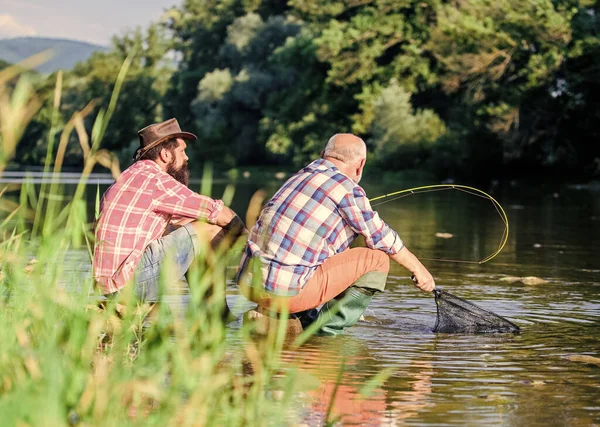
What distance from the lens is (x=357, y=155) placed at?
21.2 ft

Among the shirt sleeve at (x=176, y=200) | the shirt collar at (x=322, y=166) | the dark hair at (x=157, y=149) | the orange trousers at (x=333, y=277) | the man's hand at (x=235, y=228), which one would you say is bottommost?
the orange trousers at (x=333, y=277)

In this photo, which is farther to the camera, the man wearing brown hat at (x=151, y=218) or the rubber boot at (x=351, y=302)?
the rubber boot at (x=351, y=302)

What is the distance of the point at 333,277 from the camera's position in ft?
21.7

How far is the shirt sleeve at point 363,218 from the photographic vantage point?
251 inches

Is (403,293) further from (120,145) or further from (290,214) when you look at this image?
(120,145)

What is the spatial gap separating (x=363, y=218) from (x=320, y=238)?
0.27m

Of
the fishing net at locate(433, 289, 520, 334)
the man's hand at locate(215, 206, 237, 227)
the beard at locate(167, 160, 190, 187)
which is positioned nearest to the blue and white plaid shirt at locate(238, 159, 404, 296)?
the man's hand at locate(215, 206, 237, 227)

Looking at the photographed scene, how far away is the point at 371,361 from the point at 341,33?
37917mm

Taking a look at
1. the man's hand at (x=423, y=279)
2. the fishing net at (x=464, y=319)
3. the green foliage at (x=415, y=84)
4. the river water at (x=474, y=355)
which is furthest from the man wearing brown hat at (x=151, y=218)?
the green foliage at (x=415, y=84)

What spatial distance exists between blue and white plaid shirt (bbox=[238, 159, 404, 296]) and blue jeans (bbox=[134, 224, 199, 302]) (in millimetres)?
414

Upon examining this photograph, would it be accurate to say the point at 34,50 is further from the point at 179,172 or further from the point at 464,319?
the point at 464,319

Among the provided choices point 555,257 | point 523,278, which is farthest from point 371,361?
point 555,257

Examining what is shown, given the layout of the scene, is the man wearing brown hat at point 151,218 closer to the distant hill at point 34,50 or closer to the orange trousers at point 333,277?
the orange trousers at point 333,277

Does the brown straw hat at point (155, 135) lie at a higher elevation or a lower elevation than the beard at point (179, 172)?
higher
